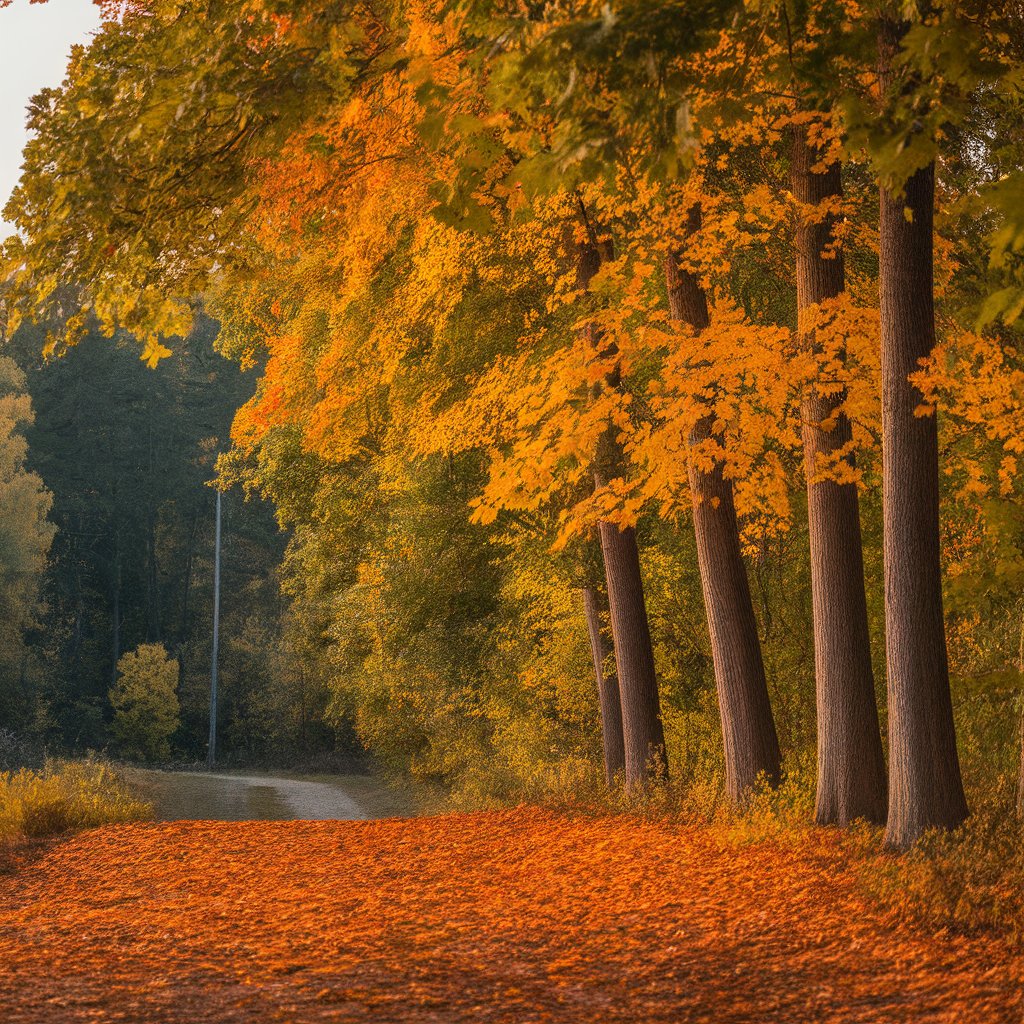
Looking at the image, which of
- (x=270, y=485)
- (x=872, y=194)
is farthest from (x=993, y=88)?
(x=270, y=485)

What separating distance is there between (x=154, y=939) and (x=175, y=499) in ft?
214

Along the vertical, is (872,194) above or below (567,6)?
above

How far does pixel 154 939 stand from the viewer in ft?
21.9

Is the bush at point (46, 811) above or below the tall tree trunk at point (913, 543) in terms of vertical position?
below

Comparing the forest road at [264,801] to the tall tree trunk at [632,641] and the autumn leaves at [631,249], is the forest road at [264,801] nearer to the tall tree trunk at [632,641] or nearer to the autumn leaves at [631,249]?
the tall tree trunk at [632,641]

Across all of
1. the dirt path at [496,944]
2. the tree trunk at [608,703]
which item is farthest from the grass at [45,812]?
the tree trunk at [608,703]

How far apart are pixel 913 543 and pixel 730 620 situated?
316cm

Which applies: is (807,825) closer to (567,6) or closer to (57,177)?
(567,6)

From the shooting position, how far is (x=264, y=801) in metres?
26.8

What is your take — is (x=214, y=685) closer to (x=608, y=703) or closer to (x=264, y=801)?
(x=264, y=801)

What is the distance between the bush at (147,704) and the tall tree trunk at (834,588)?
1794 inches

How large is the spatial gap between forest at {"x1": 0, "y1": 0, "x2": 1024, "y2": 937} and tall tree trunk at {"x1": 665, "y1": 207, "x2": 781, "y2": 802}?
30 millimetres

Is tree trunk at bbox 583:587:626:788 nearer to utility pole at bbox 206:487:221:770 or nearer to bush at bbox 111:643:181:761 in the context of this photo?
utility pole at bbox 206:487:221:770

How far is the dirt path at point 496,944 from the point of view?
197 inches
